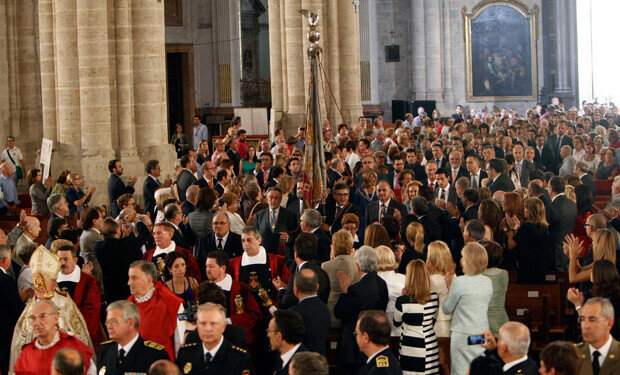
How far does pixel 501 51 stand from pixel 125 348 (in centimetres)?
3252

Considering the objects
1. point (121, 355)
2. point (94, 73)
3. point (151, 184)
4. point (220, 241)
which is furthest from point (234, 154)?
point (121, 355)

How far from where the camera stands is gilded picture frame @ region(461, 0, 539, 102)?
37.2 metres

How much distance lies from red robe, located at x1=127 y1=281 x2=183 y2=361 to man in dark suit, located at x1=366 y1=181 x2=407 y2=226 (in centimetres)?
438

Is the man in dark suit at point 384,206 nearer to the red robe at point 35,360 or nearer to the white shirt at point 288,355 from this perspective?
the white shirt at point 288,355

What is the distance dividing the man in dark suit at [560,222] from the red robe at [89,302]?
543cm

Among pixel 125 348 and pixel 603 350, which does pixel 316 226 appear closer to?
pixel 125 348

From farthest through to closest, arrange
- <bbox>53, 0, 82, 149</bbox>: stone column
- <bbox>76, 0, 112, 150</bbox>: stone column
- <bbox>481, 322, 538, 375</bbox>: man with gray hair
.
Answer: <bbox>53, 0, 82, 149</bbox>: stone column → <bbox>76, 0, 112, 150</bbox>: stone column → <bbox>481, 322, 538, 375</bbox>: man with gray hair

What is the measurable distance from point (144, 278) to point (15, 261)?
261 centimetres

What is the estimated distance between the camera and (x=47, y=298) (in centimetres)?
775

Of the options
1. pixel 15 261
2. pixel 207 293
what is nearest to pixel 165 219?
pixel 15 261

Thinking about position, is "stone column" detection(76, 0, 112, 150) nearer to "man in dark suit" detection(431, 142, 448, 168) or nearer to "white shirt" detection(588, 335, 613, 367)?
"man in dark suit" detection(431, 142, 448, 168)

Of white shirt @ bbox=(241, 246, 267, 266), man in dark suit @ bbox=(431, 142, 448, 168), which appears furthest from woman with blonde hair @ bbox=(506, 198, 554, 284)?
man in dark suit @ bbox=(431, 142, 448, 168)

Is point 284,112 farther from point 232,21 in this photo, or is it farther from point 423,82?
point 423,82

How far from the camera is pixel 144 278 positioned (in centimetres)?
759
